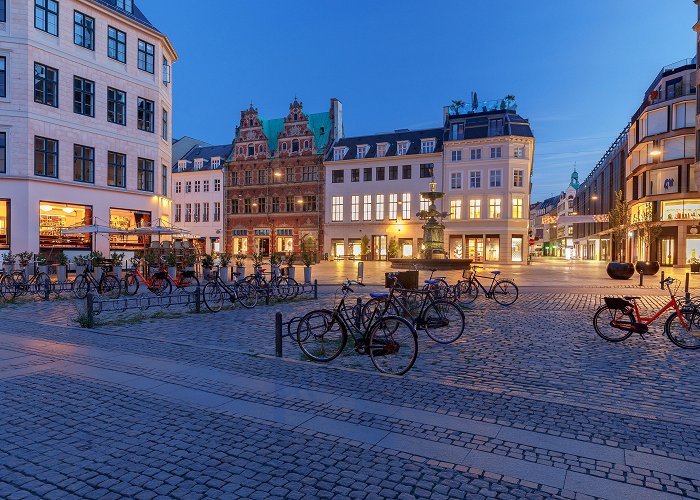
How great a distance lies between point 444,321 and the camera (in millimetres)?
9586

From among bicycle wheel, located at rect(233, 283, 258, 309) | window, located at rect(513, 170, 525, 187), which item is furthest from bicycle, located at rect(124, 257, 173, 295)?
window, located at rect(513, 170, 525, 187)

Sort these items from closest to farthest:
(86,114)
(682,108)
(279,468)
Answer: (279,468), (86,114), (682,108)

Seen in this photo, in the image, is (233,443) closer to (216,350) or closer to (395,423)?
(395,423)

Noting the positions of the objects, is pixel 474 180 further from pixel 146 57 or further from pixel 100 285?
pixel 100 285

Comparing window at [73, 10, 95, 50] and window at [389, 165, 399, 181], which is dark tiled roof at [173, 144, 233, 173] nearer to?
window at [389, 165, 399, 181]

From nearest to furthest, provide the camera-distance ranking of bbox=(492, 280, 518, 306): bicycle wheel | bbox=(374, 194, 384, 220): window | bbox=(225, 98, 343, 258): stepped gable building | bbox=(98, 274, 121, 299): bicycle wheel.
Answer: bbox=(492, 280, 518, 306): bicycle wheel
bbox=(98, 274, 121, 299): bicycle wheel
bbox=(374, 194, 384, 220): window
bbox=(225, 98, 343, 258): stepped gable building

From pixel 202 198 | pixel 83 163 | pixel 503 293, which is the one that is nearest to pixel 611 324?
pixel 503 293

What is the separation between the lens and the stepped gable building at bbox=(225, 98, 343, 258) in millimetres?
60281

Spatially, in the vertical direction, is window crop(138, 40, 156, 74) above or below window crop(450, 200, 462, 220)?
above

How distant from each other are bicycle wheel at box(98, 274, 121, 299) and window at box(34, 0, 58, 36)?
639 inches

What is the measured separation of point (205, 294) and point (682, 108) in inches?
2024

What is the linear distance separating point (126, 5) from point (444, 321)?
30757mm

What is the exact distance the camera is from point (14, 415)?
5426mm

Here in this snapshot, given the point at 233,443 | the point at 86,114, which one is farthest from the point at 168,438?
the point at 86,114
